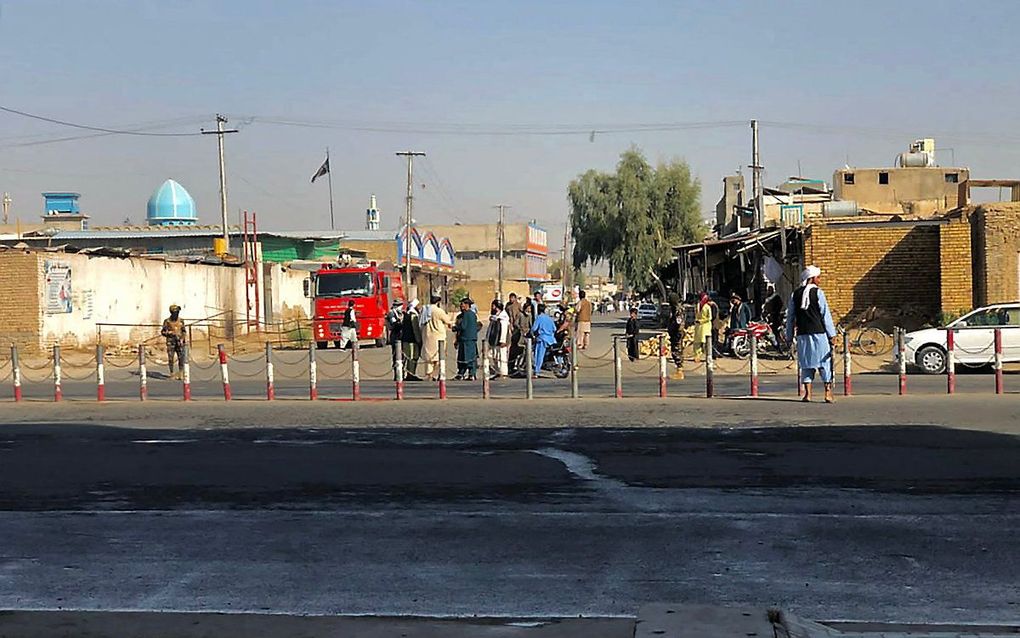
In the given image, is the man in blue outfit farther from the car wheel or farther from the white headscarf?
the white headscarf

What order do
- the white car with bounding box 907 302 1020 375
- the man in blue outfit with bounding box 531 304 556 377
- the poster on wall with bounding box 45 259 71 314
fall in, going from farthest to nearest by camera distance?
the poster on wall with bounding box 45 259 71 314 < the man in blue outfit with bounding box 531 304 556 377 < the white car with bounding box 907 302 1020 375

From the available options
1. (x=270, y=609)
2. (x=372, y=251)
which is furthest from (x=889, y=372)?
(x=372, y=251)

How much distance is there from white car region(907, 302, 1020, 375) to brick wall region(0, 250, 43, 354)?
81.4 feet

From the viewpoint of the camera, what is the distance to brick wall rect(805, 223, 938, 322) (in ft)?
106

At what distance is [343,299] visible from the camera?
42.4 meters

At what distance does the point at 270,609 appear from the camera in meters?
6.58

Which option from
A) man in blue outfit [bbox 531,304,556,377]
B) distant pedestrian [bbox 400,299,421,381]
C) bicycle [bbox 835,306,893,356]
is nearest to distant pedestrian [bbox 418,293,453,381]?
distant pedestrian [bbox 400,299,421,381]

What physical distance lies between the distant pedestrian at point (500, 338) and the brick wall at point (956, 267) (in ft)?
39.4

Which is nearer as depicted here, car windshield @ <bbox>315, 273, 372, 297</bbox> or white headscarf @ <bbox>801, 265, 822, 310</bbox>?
white headscarf @ <bbox>801, 265, 822, 310</bbox>

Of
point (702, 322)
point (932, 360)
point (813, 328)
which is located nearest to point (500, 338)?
point (702, 322)

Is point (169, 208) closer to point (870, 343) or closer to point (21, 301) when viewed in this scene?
point (21, 301)

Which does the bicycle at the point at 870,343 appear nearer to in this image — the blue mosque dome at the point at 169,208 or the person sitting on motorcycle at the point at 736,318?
the person sitting on motorcycle at the point at 736,318

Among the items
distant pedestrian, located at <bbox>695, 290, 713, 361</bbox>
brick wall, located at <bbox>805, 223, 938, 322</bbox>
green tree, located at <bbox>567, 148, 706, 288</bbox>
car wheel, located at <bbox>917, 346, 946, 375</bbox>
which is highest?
green tree, located at <bbox>567, 148, 706, 288</bbox>

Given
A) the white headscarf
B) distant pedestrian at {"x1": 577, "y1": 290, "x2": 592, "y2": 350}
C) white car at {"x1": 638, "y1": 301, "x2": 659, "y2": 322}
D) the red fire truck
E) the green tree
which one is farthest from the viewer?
the green tree
